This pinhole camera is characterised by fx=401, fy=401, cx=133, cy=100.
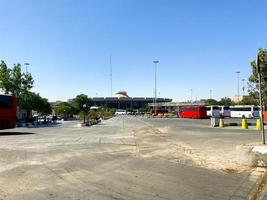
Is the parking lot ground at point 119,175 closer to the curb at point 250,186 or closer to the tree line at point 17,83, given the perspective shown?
the curb at point 250,186

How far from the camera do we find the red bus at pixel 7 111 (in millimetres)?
33719

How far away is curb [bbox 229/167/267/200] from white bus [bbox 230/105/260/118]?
230ft

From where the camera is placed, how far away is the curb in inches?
346

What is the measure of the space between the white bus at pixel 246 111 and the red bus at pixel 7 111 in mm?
54755

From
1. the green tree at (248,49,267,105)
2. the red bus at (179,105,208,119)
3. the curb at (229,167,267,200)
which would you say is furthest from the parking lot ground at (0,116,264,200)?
the red bus at (179,105,208,119)

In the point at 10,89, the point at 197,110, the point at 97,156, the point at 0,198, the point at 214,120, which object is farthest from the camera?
the point at 197,110

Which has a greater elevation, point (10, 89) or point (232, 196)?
point (10, 89)

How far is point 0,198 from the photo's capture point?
838 centimetres

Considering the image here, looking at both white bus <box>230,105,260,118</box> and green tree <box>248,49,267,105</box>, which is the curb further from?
white bus <box>230,105,260,118</box>

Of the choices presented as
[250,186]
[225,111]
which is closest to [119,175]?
[250,186]

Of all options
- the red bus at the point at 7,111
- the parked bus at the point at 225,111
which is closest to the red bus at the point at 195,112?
the parked bus at the point at 225,111

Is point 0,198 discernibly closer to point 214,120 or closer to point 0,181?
point 0,181

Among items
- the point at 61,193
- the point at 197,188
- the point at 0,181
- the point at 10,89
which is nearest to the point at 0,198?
the point at 61,193

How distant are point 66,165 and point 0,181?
10.4 feet
